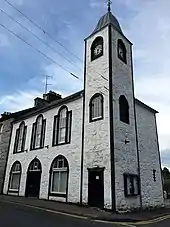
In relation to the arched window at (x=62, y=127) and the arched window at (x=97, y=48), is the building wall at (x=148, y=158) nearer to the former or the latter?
the arched window at (x=97, y=48)

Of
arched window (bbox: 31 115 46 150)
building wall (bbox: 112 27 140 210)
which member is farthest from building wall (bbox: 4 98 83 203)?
building wall (bbox: 112 27 140 210)

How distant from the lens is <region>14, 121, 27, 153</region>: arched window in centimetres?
2451

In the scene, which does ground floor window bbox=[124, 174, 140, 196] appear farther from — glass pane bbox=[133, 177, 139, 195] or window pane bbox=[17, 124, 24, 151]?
window pane bbox=[17, 124, 24, 151]

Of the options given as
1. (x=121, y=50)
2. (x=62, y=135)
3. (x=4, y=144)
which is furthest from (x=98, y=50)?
(x=4, y=144)

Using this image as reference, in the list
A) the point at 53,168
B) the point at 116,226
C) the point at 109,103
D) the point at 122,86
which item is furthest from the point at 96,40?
the point at 116,226

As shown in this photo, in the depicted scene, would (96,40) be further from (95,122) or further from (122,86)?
(95,122)

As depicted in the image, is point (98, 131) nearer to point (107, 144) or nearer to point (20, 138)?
point (107, 144)

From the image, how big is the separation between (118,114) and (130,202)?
6087mm

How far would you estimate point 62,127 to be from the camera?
20.3m

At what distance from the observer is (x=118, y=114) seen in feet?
55.7

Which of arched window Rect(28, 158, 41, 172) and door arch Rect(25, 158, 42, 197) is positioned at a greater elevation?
arched window Rect(28, 158, 41, 172)

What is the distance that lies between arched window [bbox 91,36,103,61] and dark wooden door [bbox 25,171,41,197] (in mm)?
11406

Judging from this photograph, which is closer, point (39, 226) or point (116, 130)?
point (39, 226)

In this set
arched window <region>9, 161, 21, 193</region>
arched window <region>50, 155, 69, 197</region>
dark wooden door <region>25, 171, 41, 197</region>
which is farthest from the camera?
arched window <region>9, 161, 21, 193</region>
